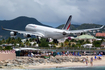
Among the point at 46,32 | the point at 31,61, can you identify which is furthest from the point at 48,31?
the point at 31,61

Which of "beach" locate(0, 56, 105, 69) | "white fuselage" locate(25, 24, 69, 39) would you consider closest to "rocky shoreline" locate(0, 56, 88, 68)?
"beach" locate(0, 56, 105, 69)

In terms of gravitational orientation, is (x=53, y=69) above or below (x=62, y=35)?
below

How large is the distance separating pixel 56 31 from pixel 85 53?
1064cm

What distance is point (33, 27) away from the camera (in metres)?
80.5

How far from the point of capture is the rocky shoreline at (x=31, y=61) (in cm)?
5269

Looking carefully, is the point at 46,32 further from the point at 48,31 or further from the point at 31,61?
the point at 31,61

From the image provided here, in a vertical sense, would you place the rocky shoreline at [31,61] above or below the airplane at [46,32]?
below

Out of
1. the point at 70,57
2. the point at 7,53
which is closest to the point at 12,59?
the point at 7,53

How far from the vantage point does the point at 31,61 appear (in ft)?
193

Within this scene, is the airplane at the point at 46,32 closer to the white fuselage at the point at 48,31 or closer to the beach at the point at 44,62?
the white fuselage at the point at 48,31

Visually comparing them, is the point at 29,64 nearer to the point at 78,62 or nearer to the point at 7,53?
the point at 7,53

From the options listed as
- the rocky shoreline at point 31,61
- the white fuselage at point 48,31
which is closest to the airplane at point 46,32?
the white fuselage at point 48,31

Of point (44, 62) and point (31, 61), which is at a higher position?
point (31, 61)

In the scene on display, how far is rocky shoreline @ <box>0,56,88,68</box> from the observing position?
5269 centimetres
